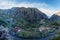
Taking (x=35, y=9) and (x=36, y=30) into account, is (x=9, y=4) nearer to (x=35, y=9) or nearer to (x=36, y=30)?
(x=35, y=9)

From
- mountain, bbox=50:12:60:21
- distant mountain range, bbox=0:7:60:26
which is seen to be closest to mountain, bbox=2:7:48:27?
distant mountain range, bbox=0:7:60:26

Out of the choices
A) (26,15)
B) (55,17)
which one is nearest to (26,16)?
(26,15)

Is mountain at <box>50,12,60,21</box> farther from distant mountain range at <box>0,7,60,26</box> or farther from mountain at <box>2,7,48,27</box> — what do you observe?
mountain at <box>2,7,48,27</box>

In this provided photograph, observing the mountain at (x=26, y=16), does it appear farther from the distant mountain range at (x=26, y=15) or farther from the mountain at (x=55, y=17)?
the mountain at (x=55, y=17)

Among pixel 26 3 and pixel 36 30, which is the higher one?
pixel 26 3

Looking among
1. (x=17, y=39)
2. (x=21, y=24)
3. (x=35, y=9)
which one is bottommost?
(x=17, y=39)

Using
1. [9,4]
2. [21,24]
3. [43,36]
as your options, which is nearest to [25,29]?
[21,24]

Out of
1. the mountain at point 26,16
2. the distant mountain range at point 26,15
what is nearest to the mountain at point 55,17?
the distant mountain range at point 26,15

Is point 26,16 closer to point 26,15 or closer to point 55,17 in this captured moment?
point 26,15
